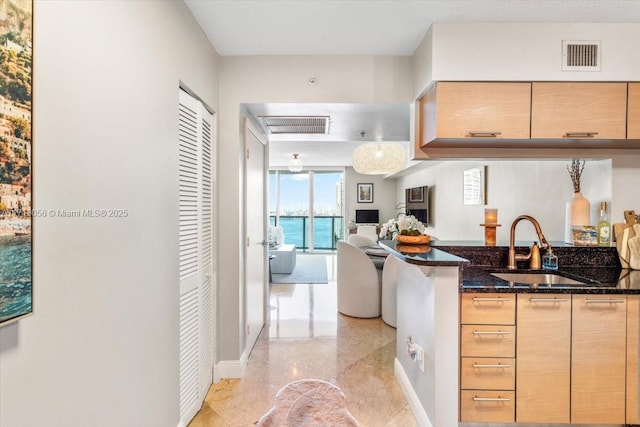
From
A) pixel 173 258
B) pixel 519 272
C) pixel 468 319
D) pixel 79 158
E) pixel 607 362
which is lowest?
pixel 607 362

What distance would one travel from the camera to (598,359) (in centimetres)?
188

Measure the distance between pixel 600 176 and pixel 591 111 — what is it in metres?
0.63

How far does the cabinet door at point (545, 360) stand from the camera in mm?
1889

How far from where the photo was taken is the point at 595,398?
189cm

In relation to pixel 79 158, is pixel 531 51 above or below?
above

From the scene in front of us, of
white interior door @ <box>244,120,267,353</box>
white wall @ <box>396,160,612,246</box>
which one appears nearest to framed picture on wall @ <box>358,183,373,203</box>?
white wall @ <box>396,160,612,246</box>

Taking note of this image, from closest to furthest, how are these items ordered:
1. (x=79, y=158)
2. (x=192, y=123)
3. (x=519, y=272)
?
(x=79, y=158) → (x=192, y=123) → (x=519, y=272)

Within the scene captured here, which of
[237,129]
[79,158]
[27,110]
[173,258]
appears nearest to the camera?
[27,110]

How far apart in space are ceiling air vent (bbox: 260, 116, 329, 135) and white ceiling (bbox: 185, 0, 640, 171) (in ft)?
1.08

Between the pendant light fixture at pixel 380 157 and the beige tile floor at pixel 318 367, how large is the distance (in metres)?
2.03

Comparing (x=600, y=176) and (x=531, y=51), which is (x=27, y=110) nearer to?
(x=531, y=51)

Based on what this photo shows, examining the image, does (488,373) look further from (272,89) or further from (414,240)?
(272,89)

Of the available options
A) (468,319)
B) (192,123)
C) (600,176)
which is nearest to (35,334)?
(192,123)

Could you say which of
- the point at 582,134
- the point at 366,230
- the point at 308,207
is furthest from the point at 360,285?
the point at 308,207
